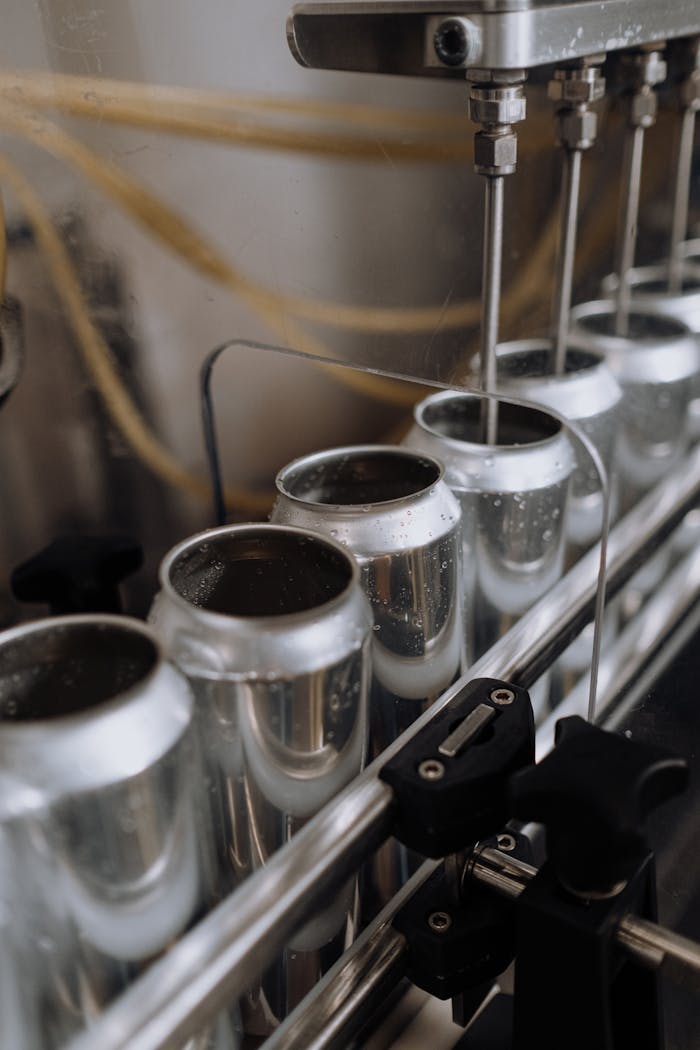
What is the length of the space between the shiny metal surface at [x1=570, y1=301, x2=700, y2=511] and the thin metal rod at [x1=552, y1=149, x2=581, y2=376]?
5 centimetres

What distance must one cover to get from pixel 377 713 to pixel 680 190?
60 cm

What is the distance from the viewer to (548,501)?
575 millimetres

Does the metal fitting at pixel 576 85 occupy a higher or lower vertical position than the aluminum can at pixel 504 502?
higher

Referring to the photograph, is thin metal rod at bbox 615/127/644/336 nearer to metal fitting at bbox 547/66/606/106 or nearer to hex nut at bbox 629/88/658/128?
hex nut at bbox 629/88/658/128

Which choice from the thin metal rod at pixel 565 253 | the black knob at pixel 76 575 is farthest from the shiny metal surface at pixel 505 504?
the black knob at pixel 76 575

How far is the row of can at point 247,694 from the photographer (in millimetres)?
342

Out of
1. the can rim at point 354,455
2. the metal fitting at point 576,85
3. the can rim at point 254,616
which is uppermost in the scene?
the metal fitting at point 576,85

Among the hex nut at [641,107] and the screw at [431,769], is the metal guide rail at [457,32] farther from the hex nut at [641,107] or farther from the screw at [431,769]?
the screw at [431,769]

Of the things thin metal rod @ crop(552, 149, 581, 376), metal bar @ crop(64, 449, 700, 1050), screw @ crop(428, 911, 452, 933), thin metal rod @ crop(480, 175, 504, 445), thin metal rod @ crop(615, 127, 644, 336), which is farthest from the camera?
thin metal rod @ crop(615, 127, 644, 336)

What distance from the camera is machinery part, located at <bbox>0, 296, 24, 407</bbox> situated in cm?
61

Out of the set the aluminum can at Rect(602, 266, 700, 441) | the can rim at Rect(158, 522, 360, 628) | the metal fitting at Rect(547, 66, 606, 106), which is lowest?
the aluminum can at Rect(602, 266, 700, 441)

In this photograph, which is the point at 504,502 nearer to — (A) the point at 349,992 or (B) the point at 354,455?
(B) the point at 354,455

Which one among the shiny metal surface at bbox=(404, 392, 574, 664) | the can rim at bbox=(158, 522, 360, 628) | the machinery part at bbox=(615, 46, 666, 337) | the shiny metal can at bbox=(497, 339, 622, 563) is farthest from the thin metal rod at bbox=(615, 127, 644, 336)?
the can rim at bbox=(158, 522, 360, 628)

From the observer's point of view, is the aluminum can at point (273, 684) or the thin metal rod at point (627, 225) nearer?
the aluminum can at point (273, 684)
